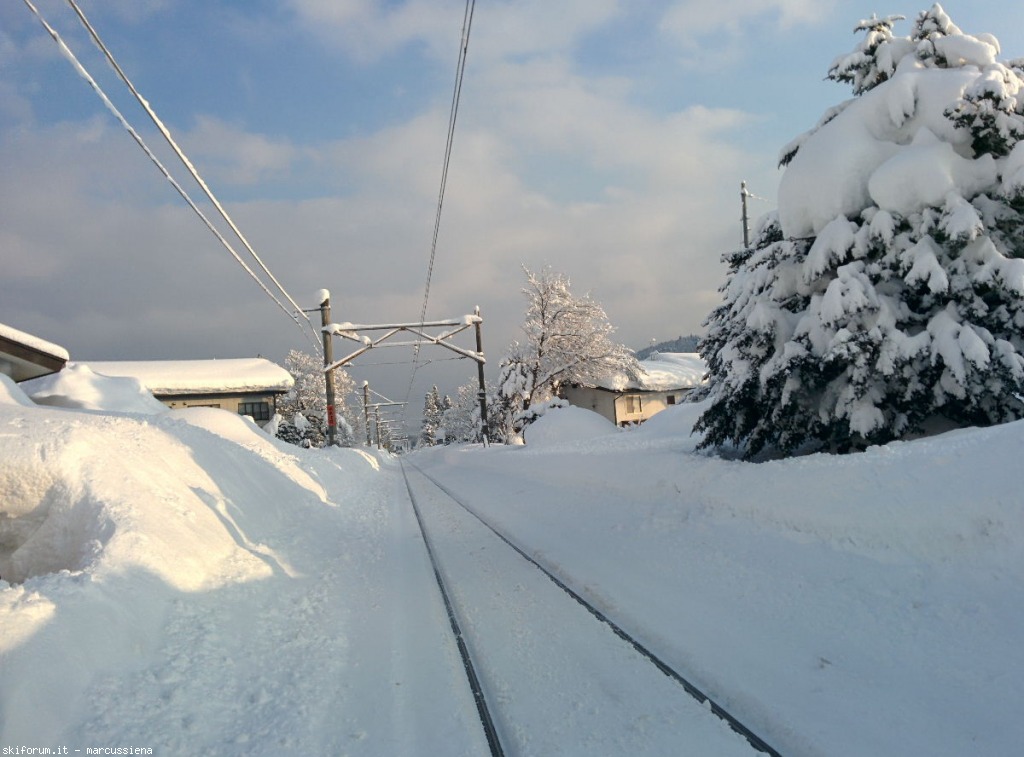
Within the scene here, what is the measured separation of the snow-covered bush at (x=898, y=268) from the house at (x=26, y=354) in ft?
43.7

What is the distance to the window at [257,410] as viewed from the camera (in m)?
41.8

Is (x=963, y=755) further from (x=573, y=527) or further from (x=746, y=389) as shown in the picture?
(x=573, y=527)

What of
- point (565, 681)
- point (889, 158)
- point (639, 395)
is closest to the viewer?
point (565, 681)

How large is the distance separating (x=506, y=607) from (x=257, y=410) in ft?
131

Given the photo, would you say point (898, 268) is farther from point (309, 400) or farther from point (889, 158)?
point (309, 400)

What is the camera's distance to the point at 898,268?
8.23 meters

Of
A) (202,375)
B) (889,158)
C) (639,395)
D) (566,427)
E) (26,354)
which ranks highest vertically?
(202,375)

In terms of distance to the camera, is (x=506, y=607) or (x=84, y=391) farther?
(x=84, y=391)

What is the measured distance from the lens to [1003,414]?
7.82 m

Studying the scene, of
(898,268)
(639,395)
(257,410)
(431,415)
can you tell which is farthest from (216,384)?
(431,415)

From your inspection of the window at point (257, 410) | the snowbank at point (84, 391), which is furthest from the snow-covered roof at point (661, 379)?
the snowbank at point (84, 391)

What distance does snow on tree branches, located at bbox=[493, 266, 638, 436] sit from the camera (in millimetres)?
37625

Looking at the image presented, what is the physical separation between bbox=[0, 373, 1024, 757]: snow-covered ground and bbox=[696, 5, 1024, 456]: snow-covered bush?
3.00 ft

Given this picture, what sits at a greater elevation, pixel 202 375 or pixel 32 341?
pixel 202 375
